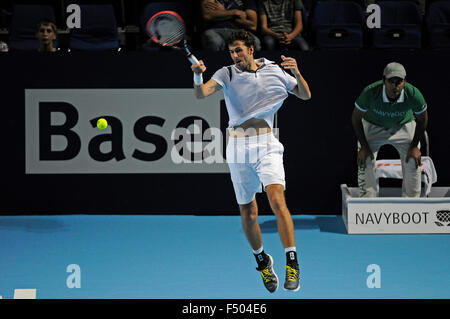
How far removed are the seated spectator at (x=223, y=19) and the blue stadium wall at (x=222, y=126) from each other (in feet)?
1.33

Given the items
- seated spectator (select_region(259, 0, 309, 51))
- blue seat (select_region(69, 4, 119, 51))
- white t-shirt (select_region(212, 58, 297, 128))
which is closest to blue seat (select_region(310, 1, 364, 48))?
seated spectator (select_region(259, 0, 309, 51))

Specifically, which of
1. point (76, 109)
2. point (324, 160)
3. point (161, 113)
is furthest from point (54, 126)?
point (324, 160)

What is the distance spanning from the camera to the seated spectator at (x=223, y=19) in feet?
26.1

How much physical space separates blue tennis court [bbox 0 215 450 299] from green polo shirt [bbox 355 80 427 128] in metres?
1.12

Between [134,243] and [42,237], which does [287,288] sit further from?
[42,237]

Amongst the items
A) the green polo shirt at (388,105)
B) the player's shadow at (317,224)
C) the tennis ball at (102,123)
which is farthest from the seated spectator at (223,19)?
the player's shadow at (317,224)

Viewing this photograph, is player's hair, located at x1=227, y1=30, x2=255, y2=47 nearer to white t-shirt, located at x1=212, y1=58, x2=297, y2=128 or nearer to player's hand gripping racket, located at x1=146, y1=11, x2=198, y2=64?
white t-shirt, located at x1=212, y1=58, x2=297, y2=128

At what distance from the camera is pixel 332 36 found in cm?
830

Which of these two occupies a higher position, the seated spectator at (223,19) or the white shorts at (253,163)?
the seated spectator at (223,19)

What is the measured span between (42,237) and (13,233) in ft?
1.19

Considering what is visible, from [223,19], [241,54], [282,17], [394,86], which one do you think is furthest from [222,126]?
[241,54]

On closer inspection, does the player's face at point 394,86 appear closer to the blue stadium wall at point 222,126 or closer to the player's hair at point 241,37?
the blue stadium wall at point 222,126

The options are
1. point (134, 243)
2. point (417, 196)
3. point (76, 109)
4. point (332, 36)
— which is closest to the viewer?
point (134, 243)

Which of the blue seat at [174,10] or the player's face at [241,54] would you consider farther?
the blue seat at [174,10]
